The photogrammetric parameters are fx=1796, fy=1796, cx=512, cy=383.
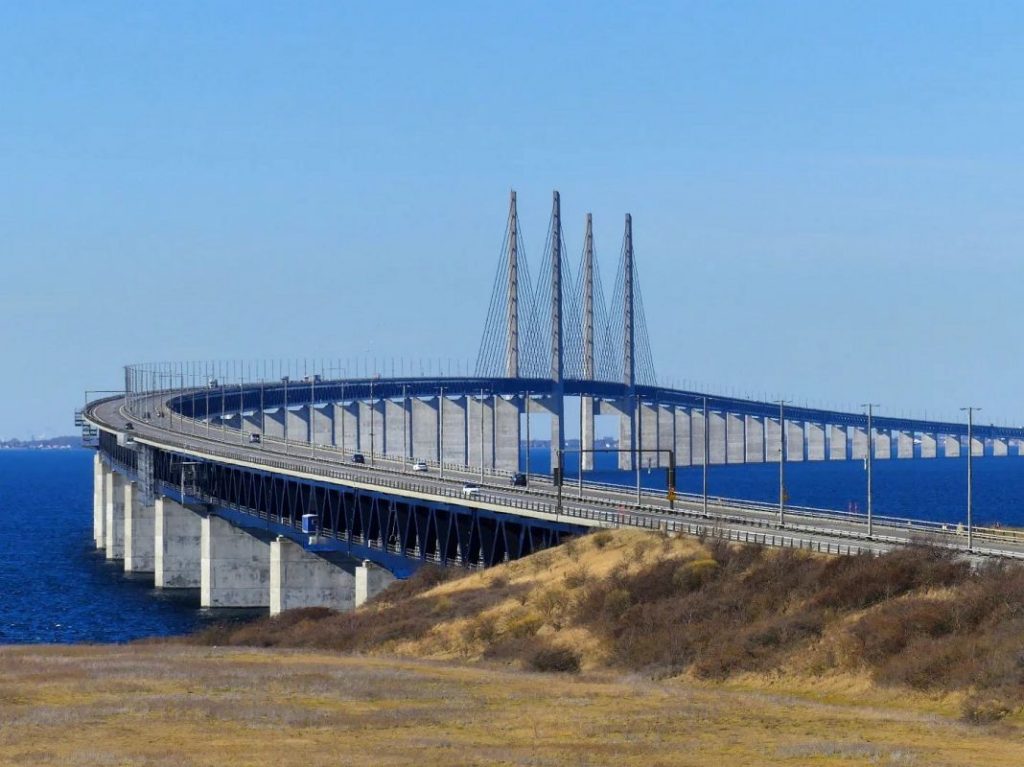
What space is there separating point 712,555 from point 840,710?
2106 centimetres

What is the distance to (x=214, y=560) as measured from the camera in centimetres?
11594

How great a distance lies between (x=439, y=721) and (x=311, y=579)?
61.2 m

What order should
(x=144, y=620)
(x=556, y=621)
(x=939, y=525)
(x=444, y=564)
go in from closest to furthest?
1. (x=556, y=621)
2. (x=939, y=525)
3. (x=444, y=564)
4. (x=144, y=620)

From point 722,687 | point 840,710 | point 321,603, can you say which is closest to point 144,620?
point 321,603

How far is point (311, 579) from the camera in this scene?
104000mm

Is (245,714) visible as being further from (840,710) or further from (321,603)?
(321,603)

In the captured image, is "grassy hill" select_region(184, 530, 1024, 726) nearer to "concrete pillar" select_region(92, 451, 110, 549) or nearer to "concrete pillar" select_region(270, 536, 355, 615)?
"concrete pillar" select_region(270, 536, 355, 615)

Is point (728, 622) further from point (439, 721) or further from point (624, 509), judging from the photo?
point (624, 509)

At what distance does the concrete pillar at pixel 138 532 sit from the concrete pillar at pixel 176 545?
24.7ft

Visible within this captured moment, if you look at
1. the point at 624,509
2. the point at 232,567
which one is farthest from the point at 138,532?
the point at 624,509

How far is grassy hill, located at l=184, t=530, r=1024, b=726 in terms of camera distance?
49688 millimetres

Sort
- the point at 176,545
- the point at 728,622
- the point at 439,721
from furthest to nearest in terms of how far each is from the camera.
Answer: the point at 176,545, the point at 728,622, the point at 439,721

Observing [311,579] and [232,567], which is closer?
[311,579]

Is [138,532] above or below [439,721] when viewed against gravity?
below
